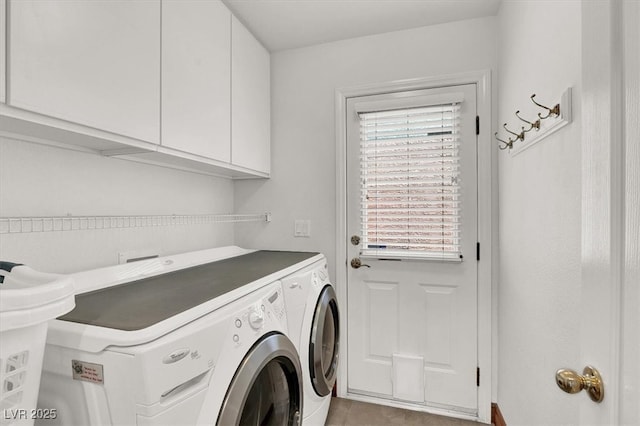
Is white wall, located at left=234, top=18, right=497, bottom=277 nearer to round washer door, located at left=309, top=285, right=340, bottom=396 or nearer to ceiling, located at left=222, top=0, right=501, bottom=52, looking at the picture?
ceiling, located at left=222, top=0, right=501, bottom=52

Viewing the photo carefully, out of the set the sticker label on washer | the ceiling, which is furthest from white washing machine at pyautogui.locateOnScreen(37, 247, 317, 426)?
the ceiling

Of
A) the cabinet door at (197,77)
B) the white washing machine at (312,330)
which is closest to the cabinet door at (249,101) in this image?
the cabinet door at (197,77)

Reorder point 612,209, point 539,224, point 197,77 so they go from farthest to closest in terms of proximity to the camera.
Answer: point 197,77 < point 539,224 < point 612,209

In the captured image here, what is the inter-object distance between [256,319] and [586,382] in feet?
2.74

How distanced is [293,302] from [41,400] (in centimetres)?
86

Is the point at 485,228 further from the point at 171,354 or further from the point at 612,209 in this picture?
the point at 171,354

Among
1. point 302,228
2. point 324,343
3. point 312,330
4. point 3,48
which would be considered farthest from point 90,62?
point 324,343

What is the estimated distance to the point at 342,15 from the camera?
1.87 m

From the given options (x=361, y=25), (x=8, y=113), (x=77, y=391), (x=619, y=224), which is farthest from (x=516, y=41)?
(x=77, y=391)

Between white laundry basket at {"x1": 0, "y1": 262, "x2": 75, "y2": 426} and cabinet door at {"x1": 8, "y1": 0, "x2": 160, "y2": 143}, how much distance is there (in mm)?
548

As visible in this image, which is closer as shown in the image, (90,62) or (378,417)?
(90,62)

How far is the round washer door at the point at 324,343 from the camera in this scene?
1.48 m

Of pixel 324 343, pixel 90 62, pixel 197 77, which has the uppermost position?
pixel 197 77

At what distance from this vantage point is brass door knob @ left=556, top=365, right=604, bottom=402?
0.53 meters
